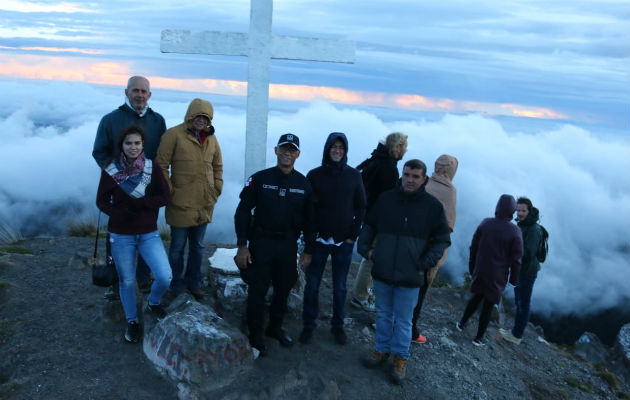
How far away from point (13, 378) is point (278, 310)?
2.38 meters


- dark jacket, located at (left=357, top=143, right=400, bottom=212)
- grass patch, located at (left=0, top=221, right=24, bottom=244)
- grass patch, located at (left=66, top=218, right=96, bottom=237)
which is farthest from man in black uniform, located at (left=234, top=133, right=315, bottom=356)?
grass patch, located at (left=0, top=221, right=24, bottom=244)

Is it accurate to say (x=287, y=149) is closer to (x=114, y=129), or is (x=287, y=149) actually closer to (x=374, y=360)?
(x=114, y=129)

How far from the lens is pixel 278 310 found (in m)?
4.14

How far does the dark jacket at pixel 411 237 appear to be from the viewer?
367cm

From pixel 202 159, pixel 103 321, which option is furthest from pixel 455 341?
pixel 103 321

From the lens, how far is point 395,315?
3.94 meters

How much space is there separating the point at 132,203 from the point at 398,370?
2.89 m

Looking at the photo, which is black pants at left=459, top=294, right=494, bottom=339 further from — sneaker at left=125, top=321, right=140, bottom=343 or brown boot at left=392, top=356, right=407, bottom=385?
sneaker at left=125, top=321, right=140, bottom=343

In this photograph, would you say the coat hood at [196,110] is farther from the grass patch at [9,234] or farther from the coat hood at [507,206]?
the grass patch at [9,234]

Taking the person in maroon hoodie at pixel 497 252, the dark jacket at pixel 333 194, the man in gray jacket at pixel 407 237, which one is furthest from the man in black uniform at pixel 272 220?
the person in maroon hoodie at pixel 497 252

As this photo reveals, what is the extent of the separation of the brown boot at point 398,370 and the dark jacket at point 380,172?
1754 mm

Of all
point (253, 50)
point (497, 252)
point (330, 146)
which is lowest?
point (497, 252)

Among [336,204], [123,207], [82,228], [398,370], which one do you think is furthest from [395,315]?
[82,228]

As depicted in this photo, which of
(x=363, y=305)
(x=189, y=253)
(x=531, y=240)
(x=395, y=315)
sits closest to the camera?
(x=395, y=315)
